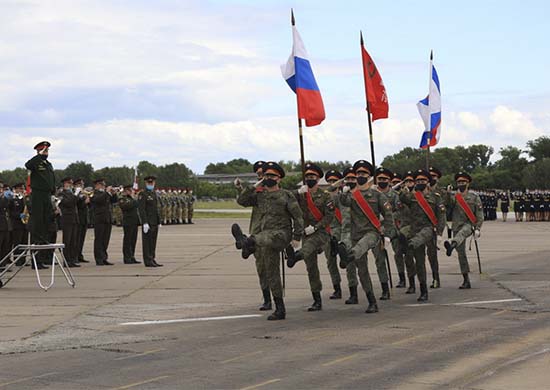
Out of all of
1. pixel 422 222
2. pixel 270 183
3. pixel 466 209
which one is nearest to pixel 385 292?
pixel 422 222

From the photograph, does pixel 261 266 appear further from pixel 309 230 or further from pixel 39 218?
pixel 39 218

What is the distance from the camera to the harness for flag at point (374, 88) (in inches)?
657

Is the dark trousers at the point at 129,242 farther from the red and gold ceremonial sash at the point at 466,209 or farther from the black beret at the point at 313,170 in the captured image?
the black beret at the point at 313,170

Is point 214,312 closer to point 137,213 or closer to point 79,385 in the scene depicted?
point 79,385

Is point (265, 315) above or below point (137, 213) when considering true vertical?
below

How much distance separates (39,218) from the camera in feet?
49.8

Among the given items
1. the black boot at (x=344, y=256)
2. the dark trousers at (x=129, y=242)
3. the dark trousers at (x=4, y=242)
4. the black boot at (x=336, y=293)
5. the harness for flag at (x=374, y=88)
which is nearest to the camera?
the black boot at (x=344, y=256)

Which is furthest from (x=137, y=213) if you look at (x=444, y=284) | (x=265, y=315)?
(x=265, y=315)

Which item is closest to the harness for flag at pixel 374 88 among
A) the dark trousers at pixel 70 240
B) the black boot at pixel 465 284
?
the black boot at pixel 465 284

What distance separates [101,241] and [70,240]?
95 cm

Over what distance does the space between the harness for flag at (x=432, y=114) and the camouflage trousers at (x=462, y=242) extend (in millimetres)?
5029

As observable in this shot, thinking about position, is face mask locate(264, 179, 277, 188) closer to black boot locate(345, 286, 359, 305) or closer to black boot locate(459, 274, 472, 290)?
black boot locate(345, 286, 359, 305)

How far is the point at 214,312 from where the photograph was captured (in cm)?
1177

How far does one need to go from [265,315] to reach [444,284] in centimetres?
483
